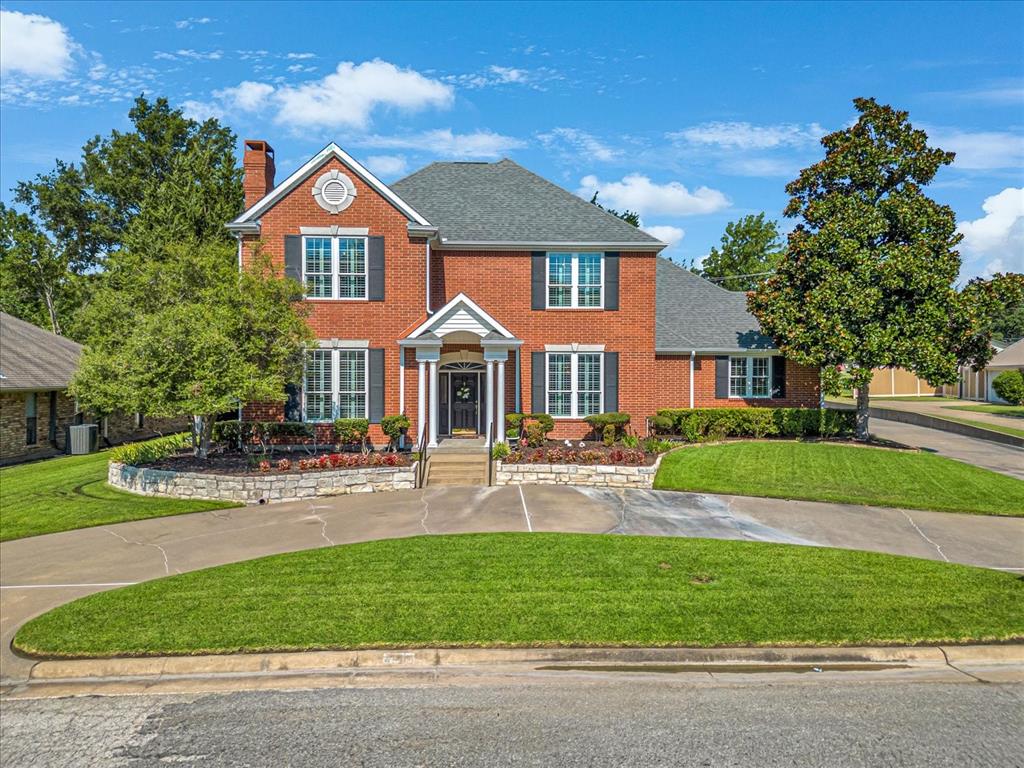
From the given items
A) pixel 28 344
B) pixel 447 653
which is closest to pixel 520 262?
pixel 447 653

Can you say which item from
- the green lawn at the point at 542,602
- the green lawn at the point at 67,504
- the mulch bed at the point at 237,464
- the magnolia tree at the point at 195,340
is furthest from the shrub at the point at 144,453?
the green lawn at the point at 542,602

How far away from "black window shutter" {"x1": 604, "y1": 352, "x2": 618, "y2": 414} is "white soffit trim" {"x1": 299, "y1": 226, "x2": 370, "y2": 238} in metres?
8.60

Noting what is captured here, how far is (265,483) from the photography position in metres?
13.8

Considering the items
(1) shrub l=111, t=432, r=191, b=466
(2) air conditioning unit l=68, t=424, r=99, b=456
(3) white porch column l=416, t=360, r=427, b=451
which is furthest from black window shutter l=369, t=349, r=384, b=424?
(2) air conditioning unit l=68, t=424, r=99, b=456

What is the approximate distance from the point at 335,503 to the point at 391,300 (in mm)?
7362

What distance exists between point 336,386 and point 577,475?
27.0 ft

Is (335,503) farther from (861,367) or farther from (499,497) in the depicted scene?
(861,367)

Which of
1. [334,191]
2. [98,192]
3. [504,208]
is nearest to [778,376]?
[504,208]

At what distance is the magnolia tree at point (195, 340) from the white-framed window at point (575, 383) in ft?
26.3

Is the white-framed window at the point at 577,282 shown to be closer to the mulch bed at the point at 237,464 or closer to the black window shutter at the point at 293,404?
the mulch bed at the point at 237,464

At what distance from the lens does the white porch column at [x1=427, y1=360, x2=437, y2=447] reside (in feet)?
57.6

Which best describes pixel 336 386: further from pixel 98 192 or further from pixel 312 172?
pixel 98 192

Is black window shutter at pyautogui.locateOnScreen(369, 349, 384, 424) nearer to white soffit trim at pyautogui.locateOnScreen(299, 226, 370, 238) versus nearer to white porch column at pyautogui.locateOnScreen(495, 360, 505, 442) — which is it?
white soffit trim at pyautogui.locateOnScreen(299, 226, 370, 238)

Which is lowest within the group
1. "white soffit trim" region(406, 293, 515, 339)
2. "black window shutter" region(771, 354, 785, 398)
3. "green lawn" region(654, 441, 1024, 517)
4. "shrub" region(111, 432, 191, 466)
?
"green lawn" region(654, 441, 1024, 517)
